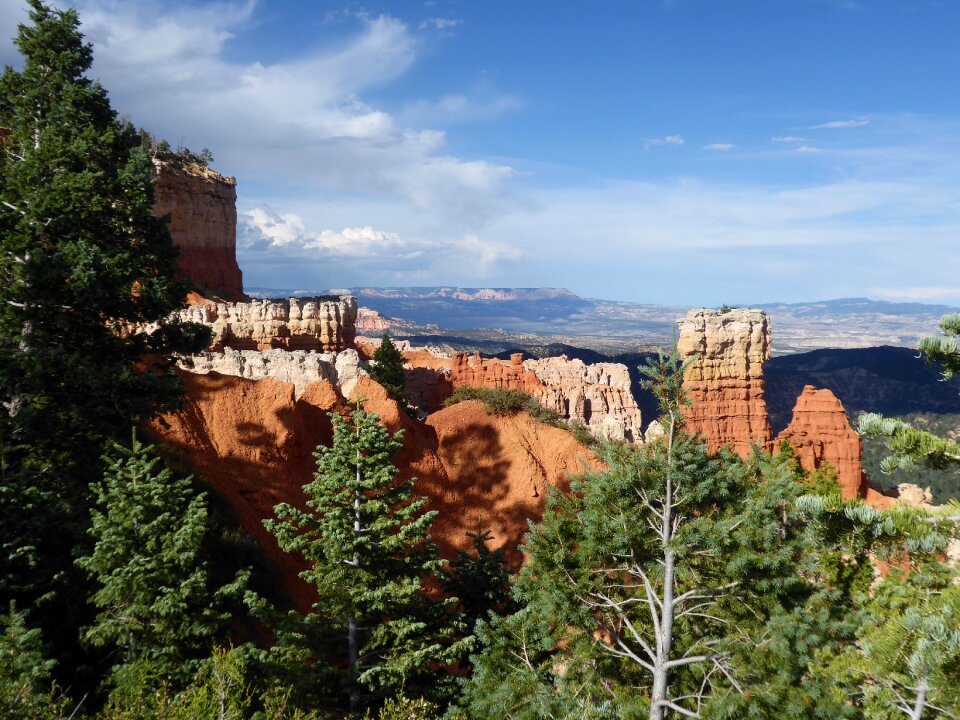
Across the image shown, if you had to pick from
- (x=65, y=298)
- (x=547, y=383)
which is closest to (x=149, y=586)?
(x=65, y=298)

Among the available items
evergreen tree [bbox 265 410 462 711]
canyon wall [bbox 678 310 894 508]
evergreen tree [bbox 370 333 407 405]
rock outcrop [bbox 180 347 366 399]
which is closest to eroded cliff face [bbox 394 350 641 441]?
evergreen tree [bbox 370 333 407 405]

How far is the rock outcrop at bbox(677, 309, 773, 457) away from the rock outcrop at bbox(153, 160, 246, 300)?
4912 cm

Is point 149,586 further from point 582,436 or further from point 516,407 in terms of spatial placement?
point 582,436

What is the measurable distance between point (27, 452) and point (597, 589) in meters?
14.5

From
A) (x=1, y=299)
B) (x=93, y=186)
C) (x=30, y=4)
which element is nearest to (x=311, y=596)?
(x=1, y=299)

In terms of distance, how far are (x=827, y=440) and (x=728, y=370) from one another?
31.5ft

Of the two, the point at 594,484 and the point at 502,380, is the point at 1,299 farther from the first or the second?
the point at 502,380

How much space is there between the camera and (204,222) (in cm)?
6956

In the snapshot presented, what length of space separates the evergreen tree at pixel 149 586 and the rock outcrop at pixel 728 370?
1848 inches

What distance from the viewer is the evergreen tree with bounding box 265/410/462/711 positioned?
14.5m

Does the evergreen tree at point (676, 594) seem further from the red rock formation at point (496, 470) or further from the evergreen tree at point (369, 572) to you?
the red rock formation at point (496, 470)

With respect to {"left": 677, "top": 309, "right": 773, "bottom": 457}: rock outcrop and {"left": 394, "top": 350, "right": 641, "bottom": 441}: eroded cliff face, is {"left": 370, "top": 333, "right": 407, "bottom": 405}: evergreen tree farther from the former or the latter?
Answer: {"left": 677, "top": 309, "right": 773, "bottom": 457}: rock outcrop

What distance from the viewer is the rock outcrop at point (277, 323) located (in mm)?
47781

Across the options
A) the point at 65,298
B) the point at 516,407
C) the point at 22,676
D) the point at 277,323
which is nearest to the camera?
the point at 22,676
